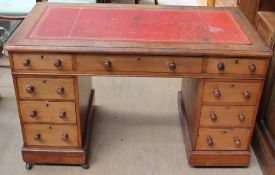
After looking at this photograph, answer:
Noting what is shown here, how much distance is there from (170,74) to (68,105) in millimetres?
532

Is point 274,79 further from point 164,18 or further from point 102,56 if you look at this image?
point 102,56

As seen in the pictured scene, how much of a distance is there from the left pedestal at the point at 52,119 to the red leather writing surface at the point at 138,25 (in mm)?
241

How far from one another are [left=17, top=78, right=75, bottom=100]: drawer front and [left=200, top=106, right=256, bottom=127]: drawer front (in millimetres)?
681

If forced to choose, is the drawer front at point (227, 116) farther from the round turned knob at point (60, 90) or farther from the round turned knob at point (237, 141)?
the round turned knob at point (60, 90)

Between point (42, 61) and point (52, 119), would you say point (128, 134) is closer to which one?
point (52, 119)

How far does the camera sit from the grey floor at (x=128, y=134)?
202 cm

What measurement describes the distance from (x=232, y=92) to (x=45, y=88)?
912 millimetres

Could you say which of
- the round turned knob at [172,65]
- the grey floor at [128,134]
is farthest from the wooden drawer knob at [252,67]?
the grey floor at [128,134]

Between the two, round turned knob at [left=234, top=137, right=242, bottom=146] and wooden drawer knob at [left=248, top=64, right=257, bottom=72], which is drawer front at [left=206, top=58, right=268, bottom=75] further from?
round turned knob at [left=234, top=137, right=242, bottom=146]

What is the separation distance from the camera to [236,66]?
170 centimetres

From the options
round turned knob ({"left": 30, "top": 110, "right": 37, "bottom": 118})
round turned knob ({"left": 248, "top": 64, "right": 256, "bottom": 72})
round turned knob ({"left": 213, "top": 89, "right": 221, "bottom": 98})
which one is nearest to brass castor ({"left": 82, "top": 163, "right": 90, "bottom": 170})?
round turned knob ({"left": 30, "top": 110, "right": 37, "bottom": 118})

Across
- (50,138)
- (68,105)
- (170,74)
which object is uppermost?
(170,74)

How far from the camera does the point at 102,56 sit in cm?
167

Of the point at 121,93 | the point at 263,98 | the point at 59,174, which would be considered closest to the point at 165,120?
the point at 121,93
